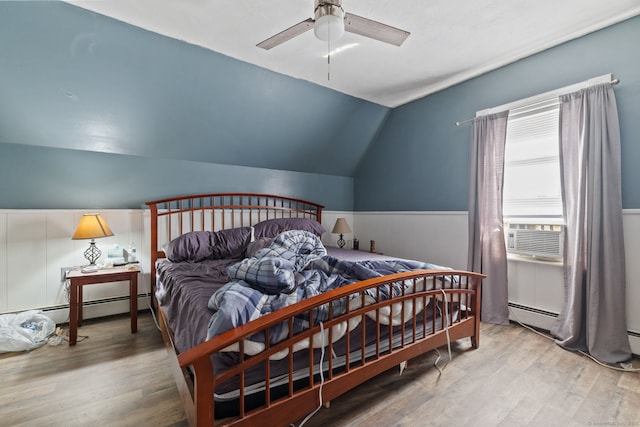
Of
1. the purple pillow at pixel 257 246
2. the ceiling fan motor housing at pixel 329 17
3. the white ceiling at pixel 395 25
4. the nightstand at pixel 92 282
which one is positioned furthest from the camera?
the purple pillow at pixel 257 246

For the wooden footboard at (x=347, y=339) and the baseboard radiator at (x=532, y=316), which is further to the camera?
the baseboard radiator at (x=532, y=316)

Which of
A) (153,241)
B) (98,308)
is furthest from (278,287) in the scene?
(98,308)

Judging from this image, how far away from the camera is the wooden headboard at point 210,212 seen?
3076 millimetres

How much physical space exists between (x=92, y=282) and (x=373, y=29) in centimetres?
290

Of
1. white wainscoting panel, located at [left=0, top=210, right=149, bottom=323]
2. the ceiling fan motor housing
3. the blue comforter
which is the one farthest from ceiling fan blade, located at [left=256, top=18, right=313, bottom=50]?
white wainscoting panel, located at [left=0, top=210, right=149, bottom=323]

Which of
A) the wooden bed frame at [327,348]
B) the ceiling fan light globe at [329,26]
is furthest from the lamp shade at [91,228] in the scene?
the ceiling fan light globe at [329,26]

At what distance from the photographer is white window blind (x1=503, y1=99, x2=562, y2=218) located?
2.53 meters

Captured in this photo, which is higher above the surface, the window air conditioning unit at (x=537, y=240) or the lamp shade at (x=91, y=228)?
the lamp shade at (x=91, y=228)

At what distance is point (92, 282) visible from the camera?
2418 mm

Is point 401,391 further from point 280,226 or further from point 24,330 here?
point 24,330

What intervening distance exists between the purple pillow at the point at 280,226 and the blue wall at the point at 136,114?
2.14 feet

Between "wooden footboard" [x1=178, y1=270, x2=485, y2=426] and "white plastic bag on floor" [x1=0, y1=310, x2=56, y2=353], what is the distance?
84.0 inches

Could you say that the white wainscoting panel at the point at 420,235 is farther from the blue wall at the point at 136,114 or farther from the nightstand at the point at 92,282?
the nightstand at the point at 92,282

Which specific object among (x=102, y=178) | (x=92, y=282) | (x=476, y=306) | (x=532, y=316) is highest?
(x=102, y=178)
